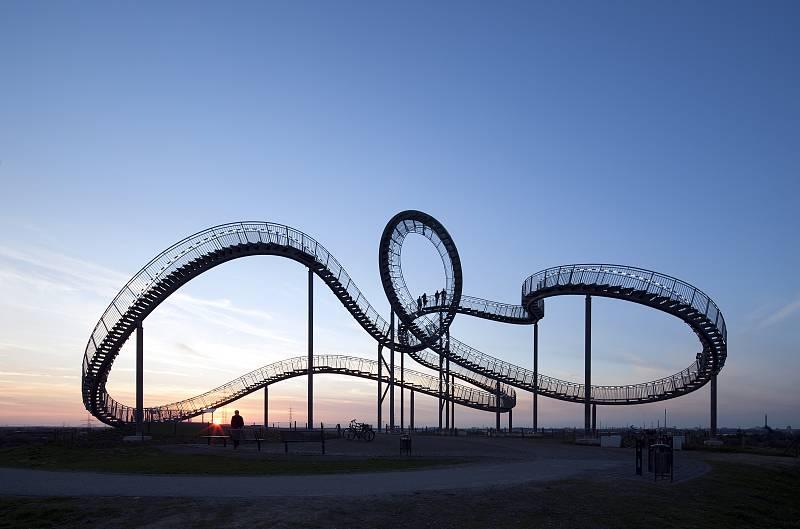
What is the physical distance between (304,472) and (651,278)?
30.6 meters

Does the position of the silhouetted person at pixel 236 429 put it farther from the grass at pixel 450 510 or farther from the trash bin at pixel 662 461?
the trash bin at pixel 662 461

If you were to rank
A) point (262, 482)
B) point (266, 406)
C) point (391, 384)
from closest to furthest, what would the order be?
point (262, 482), point (391, 384), point (266, 406)

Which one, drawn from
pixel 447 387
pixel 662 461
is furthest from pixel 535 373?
pixel 662 461

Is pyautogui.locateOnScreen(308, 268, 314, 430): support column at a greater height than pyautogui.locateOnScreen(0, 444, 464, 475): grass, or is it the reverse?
pyautogui.locateOnScreen(308, 268, 314, 430): support column

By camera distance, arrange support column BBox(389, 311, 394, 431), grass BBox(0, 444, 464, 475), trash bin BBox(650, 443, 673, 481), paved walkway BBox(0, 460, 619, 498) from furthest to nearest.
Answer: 1. support column BBox(389, 311, 394, 431)
2. grass BBox(0, 444, 464, 475)
3. trash bin BBox(650, 443, 673, 481)
4. paved walkway BBox(0, 460, 619, 498)

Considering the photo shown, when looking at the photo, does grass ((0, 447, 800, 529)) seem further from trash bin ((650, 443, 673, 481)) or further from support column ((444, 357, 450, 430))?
support column ((444, 357, 450, 430))

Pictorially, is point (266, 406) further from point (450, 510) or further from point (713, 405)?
point (450, 510)

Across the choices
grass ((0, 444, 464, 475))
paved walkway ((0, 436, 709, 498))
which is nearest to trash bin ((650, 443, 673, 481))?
paved walkway ((0, 436, 709, 498))

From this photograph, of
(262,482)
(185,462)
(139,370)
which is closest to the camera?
(262,482)

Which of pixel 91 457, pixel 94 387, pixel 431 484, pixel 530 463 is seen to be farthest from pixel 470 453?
pixel 94 387

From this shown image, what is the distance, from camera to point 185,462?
26797mm

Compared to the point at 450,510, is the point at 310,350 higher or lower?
higher

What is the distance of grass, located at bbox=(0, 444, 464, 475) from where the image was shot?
79.8 ft

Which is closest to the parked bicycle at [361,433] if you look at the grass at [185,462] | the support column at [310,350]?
the support column at [310,350]
